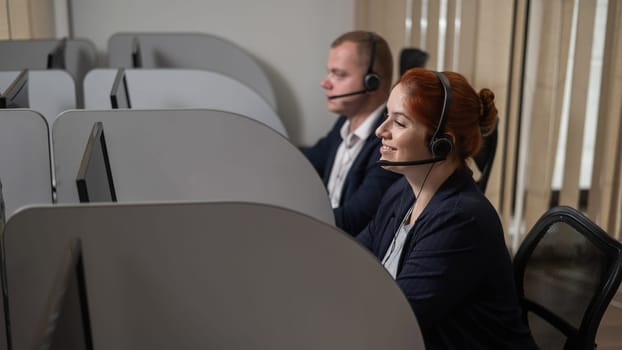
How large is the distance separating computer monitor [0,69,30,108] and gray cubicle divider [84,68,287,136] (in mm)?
409

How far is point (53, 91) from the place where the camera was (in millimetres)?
2195

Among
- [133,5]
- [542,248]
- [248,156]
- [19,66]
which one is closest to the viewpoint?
[542,248]

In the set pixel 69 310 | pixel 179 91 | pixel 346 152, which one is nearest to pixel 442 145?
pixel 69 310

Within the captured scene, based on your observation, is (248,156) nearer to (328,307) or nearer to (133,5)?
(328,307)

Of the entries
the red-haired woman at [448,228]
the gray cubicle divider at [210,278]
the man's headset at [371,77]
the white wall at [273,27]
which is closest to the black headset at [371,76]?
the man's headset at [371,77]

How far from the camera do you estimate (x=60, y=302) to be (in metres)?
0.81

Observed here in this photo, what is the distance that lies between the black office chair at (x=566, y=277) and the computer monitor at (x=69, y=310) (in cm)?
83

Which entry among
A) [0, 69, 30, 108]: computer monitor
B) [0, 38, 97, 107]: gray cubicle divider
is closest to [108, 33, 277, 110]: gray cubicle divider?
[0, 38, 97, 107]: gray cubicle divider

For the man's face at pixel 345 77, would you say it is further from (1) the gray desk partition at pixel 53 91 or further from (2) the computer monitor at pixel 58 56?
(2) the computer monitor at pixel 58 56

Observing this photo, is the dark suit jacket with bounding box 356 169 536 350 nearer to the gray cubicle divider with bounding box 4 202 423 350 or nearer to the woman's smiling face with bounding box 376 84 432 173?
the woman's smiling face with bounding box 376 84 432 173

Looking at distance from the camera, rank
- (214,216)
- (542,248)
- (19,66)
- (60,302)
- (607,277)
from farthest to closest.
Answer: (19,66)
(542,248)
(607,277)
(214,216)
(60,302)

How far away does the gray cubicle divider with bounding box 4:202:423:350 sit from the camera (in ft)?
3.00

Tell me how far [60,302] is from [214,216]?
0.21m

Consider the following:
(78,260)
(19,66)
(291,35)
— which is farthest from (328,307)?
(291,35)
